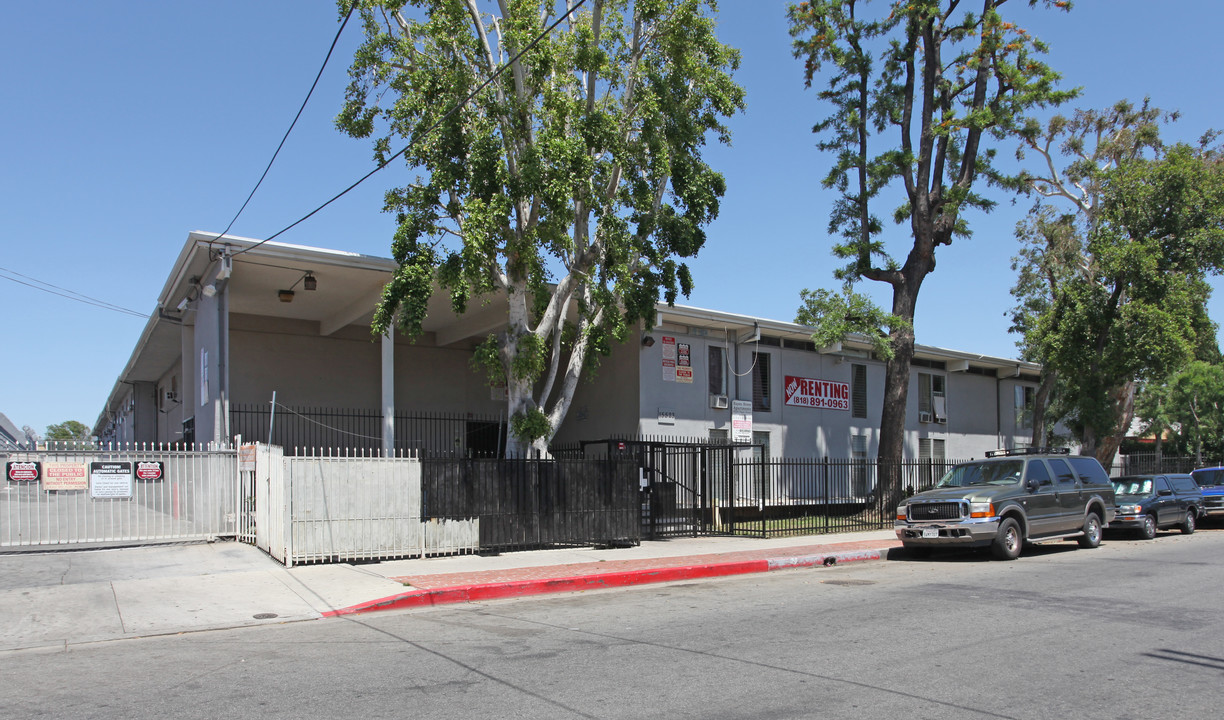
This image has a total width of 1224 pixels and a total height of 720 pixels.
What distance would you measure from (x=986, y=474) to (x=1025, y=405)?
18.8 metres

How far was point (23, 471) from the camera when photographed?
13.7 meters

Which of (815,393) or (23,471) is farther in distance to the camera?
(815,393)

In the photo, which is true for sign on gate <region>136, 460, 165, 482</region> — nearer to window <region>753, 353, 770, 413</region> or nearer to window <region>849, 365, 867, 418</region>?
window <region>753, 353, 770, 413</region>

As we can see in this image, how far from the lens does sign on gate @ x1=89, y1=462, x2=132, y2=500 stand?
14.4 meters

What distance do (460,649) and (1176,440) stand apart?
4621 cm

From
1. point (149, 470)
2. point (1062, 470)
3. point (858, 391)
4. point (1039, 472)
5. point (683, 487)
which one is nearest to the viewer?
point (149, 470)

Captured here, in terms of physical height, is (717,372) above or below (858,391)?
above

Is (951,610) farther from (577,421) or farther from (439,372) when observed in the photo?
(439,372)

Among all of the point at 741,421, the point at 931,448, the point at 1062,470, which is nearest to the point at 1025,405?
the point at 931,448

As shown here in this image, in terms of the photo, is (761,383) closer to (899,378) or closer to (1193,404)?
(899,378)

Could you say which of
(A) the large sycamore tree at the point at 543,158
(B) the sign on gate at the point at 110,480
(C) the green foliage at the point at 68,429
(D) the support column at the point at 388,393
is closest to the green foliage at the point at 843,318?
(A) the large sycamore tree at the point at 543,158

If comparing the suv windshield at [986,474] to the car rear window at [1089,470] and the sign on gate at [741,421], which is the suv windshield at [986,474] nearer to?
the car rear window at [1089,470]

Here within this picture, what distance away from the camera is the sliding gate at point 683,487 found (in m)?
17.5

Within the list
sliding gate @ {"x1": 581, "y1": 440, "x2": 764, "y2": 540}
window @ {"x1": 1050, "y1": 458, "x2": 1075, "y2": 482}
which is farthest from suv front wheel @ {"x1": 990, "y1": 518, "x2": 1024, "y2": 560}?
sliding gate @ {"x1": 581, "y1": 440, "x2": 764, "y2": 540}
